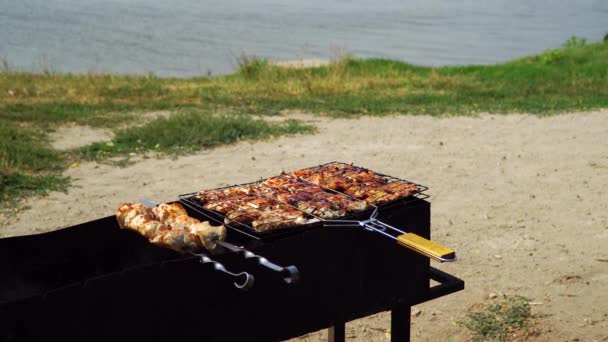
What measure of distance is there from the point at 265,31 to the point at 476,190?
85.9ft

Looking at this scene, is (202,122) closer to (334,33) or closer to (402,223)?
(402,223)

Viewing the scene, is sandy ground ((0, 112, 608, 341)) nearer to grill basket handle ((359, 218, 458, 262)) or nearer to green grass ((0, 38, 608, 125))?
green grass ((0, 38, 608, 125))

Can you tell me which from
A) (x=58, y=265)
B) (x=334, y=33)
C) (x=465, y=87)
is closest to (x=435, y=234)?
A: (x=58, y=265)

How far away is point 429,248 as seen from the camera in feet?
8.80

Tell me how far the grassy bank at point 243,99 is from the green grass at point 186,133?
0.01 metres

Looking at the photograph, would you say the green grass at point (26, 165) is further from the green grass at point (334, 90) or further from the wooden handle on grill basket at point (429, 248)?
the wooden handle on grill basket at point (429, 248)

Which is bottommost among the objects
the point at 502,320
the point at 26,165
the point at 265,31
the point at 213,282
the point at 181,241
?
the point at 502,320

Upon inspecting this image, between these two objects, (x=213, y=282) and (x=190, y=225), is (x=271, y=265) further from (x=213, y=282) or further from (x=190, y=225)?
(x=190, y=225)

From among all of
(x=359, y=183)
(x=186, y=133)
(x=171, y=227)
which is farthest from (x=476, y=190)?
(x=171, y=227)

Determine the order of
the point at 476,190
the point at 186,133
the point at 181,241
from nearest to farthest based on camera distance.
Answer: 1. the point at 181,241
2. the point at 476,190
3. the point at 186,133

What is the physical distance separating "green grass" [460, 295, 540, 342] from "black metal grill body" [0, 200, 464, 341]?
142cm

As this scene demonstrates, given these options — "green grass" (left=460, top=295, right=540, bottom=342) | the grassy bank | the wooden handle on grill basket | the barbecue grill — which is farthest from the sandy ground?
the wooden handle on grill basket

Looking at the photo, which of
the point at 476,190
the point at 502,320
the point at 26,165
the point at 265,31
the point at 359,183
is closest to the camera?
the point at 359,183

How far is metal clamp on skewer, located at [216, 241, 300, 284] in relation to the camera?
2.52 m
